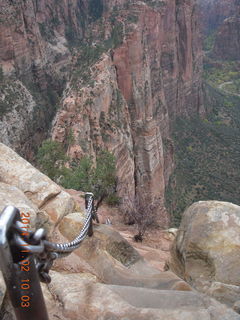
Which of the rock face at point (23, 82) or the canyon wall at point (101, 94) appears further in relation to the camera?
the rock face at point (23, 82)

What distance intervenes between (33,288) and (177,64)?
6376 centimetres

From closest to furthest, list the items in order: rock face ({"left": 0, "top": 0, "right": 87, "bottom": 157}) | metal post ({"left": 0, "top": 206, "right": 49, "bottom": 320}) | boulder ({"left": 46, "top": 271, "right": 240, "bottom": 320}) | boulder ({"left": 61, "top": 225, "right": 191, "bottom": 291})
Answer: metal post ({"left": 0, "top": 206, "right": 49, "bottom": 320}), boulder ({"left": 46, "top": 271, "right": 240, "bottom": 320}), boulder ({"left": 61, "top": 225, "right": 191, "bottom": 291}), rock face ({"left": 0, "top": 0, "right": 87, "bottom": 157})

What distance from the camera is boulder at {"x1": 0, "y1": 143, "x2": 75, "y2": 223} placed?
21.9ft

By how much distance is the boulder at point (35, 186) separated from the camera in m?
6.67

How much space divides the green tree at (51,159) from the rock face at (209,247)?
1057 centimetres

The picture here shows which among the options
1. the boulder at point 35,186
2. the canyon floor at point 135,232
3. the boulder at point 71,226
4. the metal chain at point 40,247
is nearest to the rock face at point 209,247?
the boulder at point 71,226

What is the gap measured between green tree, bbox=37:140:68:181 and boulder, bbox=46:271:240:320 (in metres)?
12.4

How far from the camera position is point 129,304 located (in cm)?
384

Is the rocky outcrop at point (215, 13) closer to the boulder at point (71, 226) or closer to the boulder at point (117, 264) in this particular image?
the boulder at point (71, 226)

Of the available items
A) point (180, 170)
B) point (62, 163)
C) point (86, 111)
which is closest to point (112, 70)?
point (86, 111)

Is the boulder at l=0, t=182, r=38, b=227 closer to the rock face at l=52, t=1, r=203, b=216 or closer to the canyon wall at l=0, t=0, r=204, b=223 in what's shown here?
the canyon wall at l=0, t=0, r=204, b=223

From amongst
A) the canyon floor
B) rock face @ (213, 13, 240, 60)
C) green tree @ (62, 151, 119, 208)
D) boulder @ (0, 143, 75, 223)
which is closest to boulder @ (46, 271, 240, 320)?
boulder @ (0, 143, 75, 223)

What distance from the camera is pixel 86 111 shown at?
80.5 feet

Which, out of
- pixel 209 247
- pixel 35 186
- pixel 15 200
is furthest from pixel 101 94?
pixel 15 200
